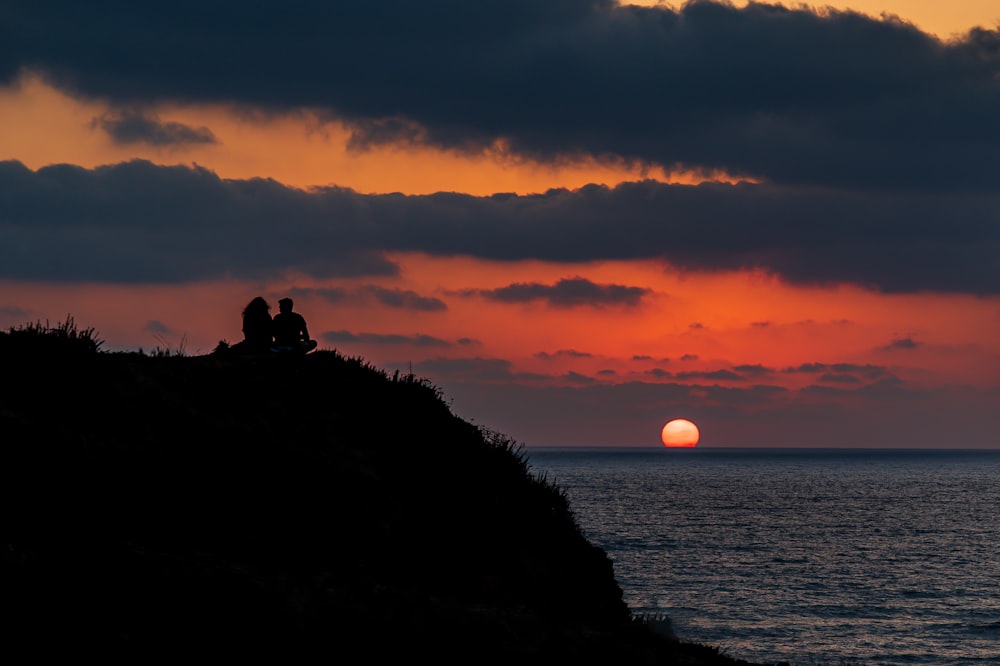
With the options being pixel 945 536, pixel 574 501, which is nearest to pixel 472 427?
pixel 945 536

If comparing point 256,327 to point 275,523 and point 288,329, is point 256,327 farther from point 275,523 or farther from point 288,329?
point 275,523

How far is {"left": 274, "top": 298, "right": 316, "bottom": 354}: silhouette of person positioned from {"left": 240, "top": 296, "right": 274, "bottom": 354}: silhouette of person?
0.80 ft

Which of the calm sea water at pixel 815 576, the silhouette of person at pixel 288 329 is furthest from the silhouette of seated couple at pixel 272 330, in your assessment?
the calm sea water at pixel 815 576

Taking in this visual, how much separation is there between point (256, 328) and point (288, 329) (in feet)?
2.49

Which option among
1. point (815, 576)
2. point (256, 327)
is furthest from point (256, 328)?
point (815, 576)

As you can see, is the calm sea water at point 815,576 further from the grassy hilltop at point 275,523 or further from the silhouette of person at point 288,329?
the silhouette of person at point 288,329

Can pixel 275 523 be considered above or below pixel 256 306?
below

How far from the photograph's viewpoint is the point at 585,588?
2041 centimetres

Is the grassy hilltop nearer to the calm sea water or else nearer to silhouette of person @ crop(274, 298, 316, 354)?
silhouette of person @ crop(274, 298, 316, 354)

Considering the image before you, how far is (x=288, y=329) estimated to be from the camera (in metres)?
23.7

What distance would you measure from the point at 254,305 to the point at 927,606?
50771 mm

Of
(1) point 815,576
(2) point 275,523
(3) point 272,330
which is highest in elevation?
(3) point 272,330

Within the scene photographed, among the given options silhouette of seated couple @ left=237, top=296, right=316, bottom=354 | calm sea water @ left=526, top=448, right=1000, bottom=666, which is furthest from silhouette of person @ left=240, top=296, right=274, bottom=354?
calm sea water @ left=526, top=448, right=1000, bottom=666

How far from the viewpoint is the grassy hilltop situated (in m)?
11.8
